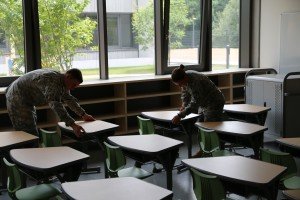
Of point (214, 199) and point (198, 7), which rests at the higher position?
point (198, 7)

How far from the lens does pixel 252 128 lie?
4145 millimetres

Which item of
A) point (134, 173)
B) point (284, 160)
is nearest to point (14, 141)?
point (134, 173)

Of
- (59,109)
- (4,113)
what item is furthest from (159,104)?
(59,109)

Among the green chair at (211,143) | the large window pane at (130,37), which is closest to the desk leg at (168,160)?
the green chair at (211,143)

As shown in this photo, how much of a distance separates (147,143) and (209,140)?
79cm

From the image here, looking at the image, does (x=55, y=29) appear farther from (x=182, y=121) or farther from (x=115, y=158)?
(x=115, y=158)

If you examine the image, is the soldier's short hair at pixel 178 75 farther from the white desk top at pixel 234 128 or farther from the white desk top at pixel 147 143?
the white desk top at pixel 147 143

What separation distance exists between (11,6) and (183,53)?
11.1 ft

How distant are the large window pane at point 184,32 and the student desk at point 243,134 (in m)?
3.24

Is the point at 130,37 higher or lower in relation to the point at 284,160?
higher

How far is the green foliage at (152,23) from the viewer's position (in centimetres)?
693

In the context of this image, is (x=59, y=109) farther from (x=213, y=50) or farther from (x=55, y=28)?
(x=213, y=50)

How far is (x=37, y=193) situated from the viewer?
3.06 metres

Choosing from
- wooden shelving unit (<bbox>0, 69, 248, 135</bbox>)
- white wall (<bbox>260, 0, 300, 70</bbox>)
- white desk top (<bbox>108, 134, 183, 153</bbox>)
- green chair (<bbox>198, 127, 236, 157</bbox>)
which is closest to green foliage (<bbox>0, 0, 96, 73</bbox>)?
wooden shelving unit (<bbox>0, 69, 248, 135</bbox>)
